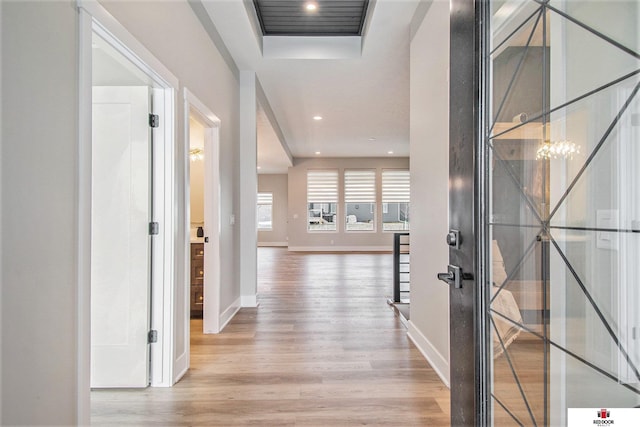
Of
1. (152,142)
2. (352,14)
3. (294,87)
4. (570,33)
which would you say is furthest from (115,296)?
(294,87)

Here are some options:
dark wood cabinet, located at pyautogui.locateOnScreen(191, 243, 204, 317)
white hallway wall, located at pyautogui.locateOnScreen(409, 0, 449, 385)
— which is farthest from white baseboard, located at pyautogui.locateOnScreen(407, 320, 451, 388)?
dark wood cabinet, located at pyautogui.locateOnScreen(191, 243, 204, 317)

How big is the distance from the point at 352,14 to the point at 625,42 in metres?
3.31

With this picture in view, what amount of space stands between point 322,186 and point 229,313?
784 cm

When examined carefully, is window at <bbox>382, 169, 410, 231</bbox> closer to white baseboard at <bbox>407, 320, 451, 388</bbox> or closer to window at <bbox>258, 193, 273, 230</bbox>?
window at <bbox>258, 193, 273, 230</bbox>

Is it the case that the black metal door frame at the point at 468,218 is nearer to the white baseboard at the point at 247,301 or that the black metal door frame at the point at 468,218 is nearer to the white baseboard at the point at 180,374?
the white baseboard at the point at 180,374

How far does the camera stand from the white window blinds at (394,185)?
11.2 meters

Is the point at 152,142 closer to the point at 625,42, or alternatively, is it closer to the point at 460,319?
the point at 460,319

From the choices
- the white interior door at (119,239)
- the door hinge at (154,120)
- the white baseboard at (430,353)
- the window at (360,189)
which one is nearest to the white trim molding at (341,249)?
the window at (360,189)

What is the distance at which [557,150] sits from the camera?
818 millimetres

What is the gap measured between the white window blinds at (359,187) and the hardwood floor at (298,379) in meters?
7.11

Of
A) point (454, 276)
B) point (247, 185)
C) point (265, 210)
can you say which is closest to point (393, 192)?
point (265, 210)

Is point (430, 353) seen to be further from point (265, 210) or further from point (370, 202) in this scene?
point (265, 210)

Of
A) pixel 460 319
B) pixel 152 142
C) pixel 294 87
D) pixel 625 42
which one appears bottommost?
pixel 460 319

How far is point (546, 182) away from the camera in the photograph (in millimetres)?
858
